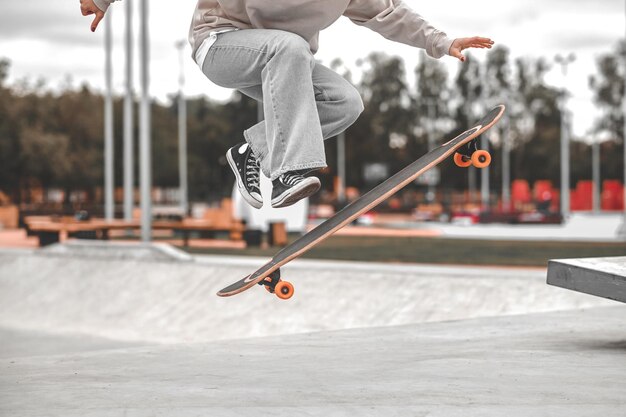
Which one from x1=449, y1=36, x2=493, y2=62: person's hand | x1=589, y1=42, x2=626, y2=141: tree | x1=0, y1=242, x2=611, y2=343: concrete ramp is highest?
x1=589, y1=42, x2=626, y2=141: tree

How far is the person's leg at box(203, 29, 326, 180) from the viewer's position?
3.84 metres

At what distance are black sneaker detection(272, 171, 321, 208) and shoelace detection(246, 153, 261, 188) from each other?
0.34m

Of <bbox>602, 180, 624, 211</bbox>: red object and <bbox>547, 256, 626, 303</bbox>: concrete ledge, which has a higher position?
<bbox>547, 256, 626, 303</bbox>: concrete ledge

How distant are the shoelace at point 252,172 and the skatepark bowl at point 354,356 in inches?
35.8

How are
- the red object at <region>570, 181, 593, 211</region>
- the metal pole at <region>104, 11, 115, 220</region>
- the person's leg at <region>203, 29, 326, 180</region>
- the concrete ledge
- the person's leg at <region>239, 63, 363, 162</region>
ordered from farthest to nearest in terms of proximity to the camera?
the red object at <region>570, 181, 593, 211</region> → the metal pole at <region>104, 11, 115, 220</region> → the concrete ledge → the person's leg at <region>239, 63, 363, 162</region> → the person's leg at <region>203, 29, 326, 180</region>

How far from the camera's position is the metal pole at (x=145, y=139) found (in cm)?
1994

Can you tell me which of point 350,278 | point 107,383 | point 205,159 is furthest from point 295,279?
point 205,159

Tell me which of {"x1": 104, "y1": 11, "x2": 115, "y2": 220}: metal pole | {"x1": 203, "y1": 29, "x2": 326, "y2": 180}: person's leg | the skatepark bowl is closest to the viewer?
the skatepark bowl

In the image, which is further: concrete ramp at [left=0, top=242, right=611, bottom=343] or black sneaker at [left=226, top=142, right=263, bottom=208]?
concrete ramp at [left=0, top=242, right=611, bottom=343]

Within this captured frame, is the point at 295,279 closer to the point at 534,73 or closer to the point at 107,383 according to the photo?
the point at 107,383

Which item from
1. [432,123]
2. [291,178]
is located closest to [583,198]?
[432,123]

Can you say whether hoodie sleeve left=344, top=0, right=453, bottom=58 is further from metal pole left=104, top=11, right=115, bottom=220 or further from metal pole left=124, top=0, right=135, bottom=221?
metal pole left=104, top=11, right=115, bottom=220

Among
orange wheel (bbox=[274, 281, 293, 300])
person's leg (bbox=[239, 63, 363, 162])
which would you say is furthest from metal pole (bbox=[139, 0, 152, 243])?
person's leg (bbox=[239, 63, 363, 162])

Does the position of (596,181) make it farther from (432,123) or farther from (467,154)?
(467,154)
